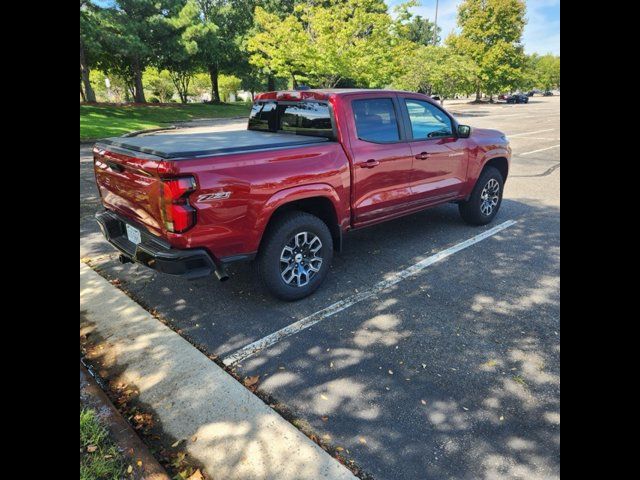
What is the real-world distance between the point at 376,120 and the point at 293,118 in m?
0.93

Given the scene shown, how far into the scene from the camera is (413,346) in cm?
334

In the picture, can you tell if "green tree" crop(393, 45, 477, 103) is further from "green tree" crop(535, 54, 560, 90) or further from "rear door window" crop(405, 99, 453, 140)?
"green tree" crop(535, 54, 560, 90)

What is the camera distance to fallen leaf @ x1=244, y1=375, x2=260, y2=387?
2949mm

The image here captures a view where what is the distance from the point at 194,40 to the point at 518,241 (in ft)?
104

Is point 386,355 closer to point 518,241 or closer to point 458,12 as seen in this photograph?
point 518,241

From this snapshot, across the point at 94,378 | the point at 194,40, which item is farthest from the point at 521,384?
the point at 194,40

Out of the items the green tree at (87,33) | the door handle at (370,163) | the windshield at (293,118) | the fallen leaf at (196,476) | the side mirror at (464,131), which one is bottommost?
the fallen leaf at (196,476)

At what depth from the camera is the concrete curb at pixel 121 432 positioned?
7.27 ft

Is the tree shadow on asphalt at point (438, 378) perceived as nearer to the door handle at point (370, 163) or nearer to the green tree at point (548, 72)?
the door handle at point (370, 163)

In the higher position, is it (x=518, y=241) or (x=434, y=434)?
(x=518, y=241)

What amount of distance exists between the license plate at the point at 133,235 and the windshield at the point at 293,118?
2.00 m

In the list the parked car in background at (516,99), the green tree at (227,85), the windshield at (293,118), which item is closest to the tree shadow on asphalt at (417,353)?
the windshield at (293,118)

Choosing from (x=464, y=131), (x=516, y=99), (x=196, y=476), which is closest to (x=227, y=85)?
(x=516, y=99)
